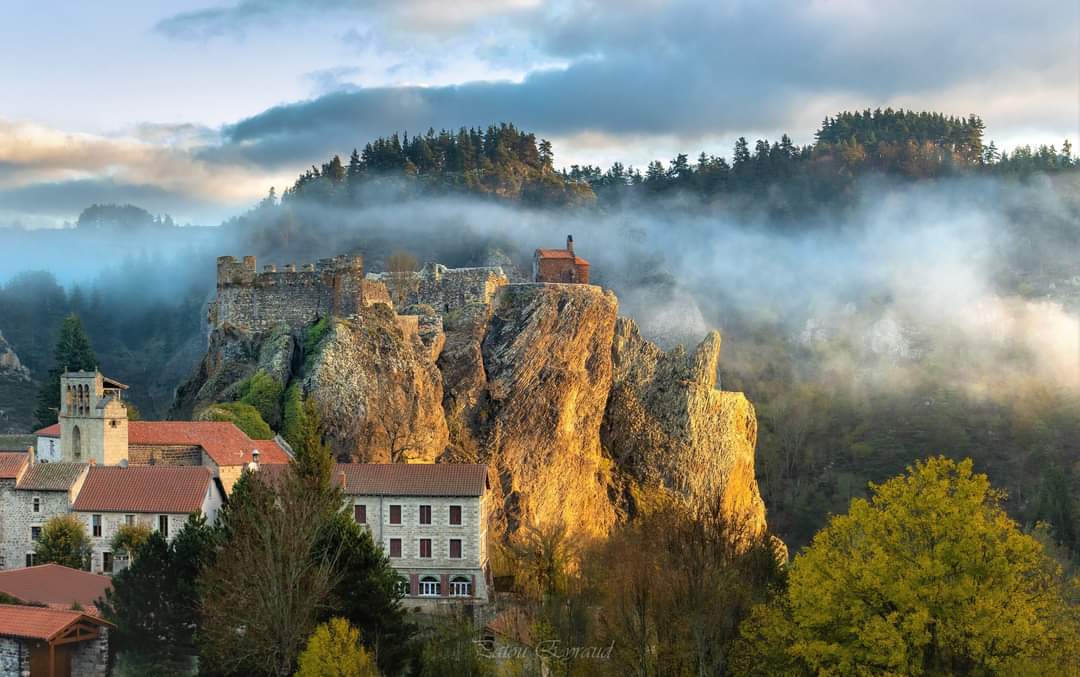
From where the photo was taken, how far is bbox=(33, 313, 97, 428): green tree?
300 ft

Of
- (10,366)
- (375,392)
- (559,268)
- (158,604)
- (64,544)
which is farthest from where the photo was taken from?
(10,366)

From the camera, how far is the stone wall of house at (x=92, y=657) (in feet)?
169

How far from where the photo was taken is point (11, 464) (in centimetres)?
6425

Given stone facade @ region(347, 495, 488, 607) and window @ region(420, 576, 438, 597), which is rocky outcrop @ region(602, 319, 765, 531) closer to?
stone facade @ region(347, 495, 488, 607)

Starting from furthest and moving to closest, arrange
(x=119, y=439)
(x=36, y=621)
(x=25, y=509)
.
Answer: (x=119, y=439)
(x=25, y=509)
(x=36, y=621)

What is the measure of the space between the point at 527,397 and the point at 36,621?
5056 cm

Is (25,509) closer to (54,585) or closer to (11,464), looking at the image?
(11,464)

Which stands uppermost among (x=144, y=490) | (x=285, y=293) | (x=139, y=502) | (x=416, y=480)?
(x=285, y=293)

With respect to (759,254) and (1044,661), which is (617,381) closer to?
(1044,661)

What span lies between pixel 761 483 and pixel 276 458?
Result: 8942 centimetres

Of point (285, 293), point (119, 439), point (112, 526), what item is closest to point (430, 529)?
point (112, 526)

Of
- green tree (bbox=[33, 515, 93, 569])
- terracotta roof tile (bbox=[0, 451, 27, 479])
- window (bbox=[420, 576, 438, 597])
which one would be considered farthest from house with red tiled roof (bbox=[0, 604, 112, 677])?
window (bbox=[420, 576, 438, 597])

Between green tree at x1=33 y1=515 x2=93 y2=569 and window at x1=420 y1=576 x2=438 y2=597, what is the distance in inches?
589

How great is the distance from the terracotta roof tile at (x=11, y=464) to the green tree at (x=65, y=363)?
2436cm
